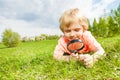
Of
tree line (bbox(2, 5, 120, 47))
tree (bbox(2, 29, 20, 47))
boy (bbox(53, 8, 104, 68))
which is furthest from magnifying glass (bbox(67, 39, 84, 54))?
tree line (bbox(2, 5, 120, 47))

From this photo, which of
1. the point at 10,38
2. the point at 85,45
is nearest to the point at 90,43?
the point at 85,45

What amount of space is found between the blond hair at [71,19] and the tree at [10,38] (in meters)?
29.1

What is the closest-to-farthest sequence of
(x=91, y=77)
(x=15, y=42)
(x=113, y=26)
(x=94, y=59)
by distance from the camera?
(x=91, y=77), (x=94, y=59), (x=15, y=42), (x=113, y=26)

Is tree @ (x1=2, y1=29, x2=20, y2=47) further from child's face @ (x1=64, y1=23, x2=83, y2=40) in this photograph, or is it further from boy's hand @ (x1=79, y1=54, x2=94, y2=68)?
boy's hand @ (x1=79, y1=54, x2=94, y2=68)

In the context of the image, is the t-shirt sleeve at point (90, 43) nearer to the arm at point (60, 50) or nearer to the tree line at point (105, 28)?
the arm at point (60, 50)

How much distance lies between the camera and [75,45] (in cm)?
565

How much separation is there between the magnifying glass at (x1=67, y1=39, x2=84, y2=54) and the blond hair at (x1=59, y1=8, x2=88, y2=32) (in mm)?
322

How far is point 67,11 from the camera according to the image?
5984mm

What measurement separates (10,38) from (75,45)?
104 ft

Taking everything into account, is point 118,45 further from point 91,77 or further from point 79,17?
point 91,77

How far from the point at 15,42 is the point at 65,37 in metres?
29.1

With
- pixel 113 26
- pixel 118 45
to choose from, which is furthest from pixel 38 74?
pixel 113 26

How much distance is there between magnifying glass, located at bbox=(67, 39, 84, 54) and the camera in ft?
18.4

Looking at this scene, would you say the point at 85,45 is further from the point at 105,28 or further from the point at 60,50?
the point at 105,28
